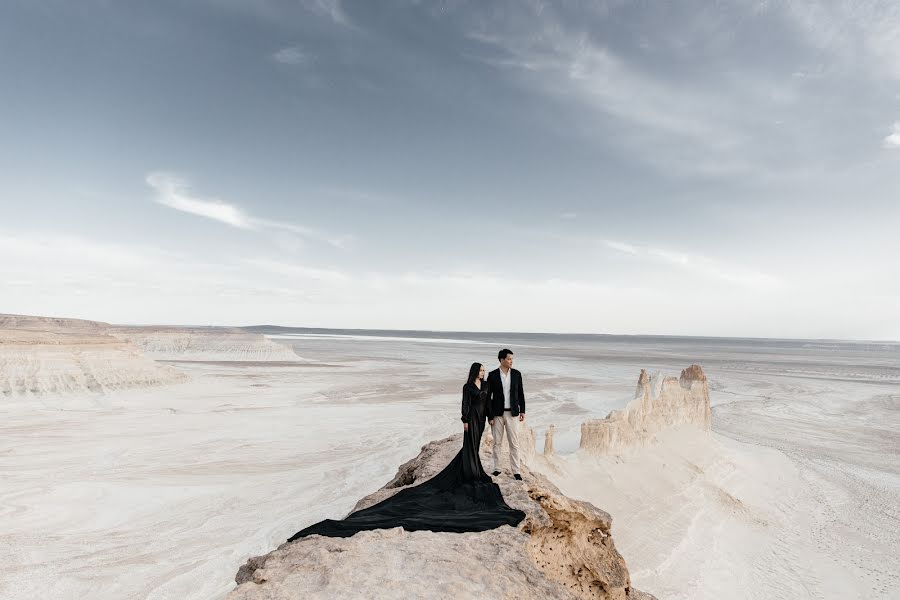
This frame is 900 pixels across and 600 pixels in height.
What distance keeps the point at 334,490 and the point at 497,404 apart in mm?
10992

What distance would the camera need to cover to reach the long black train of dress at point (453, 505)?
15.6ft

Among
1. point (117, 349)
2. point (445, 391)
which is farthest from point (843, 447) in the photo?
point (117, 349)

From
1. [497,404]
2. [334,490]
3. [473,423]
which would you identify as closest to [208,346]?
[334,490]

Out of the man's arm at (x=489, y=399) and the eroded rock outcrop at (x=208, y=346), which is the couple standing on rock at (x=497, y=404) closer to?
the man's arm at (x=489, y=399)

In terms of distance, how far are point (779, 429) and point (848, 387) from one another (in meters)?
28.5

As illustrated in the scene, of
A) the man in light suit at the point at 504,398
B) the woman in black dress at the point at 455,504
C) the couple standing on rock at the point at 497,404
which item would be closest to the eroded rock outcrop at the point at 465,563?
the woman in black dress at the point at 455,504

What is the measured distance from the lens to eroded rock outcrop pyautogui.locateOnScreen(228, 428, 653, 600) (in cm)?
358

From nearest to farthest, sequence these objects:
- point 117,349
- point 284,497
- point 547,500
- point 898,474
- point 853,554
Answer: point 547,500 < point 853,554 < point 284,497 < point 898,474 < point 117,349

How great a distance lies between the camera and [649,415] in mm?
18438

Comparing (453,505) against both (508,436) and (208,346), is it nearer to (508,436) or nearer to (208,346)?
(508,436)

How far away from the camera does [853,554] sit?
12.4m

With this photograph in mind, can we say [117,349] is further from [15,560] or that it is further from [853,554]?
[853,554]

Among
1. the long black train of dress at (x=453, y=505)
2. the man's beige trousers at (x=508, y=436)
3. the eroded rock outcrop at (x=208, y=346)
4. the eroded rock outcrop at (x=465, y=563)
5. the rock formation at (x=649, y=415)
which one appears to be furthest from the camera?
the eroded rock outcrop at (x=208, y=346)

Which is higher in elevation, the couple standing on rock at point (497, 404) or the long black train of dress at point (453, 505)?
the couple standing on rock at point (497, 404)
